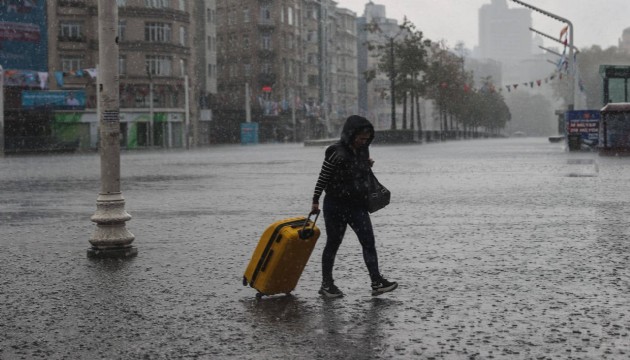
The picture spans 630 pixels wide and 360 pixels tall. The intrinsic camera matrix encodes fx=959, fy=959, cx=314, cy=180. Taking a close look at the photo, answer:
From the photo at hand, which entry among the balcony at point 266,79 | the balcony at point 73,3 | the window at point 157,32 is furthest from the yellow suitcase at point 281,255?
the balcony at point 266,79

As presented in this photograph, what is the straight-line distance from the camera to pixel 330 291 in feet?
24.1

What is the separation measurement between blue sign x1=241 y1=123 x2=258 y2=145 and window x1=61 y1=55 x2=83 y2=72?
24.0 meters

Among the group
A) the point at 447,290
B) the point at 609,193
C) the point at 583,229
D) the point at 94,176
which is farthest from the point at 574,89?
the point at 447,290

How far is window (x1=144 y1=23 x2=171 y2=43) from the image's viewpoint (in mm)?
78562

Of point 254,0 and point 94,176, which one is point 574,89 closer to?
point 94,176

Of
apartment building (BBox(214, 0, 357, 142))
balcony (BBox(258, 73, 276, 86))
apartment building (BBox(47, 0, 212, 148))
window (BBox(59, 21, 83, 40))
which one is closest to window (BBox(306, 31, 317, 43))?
apartment building (BBox(214, 0, 357, 142))

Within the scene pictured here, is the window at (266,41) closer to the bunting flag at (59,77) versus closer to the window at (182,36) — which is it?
the window at (182,36)

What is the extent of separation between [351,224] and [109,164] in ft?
11.5

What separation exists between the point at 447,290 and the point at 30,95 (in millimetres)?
65554

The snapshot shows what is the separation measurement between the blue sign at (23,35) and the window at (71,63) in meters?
5.23

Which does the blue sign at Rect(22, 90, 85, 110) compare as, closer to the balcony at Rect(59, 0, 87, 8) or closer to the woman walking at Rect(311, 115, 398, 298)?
the balcony at Rect(59, 0, 87, 8)

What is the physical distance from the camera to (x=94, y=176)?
2780cm

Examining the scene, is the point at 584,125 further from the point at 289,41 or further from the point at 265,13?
the point at 289,41

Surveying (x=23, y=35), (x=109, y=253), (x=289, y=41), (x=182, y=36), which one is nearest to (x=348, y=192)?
(x=109, y=253)
